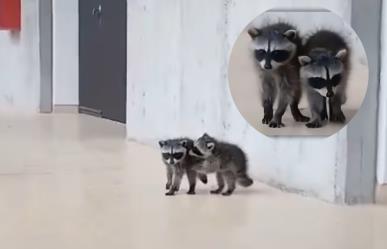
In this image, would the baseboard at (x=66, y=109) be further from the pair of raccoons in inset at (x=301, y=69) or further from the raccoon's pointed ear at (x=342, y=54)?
the raccoon's pointed ear at (x=342, y=54)

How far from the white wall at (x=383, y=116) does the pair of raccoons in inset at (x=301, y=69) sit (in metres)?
0.28

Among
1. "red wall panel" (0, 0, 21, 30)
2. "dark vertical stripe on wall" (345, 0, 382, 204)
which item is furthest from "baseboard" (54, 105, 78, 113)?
"dark vertical stripe on wall" (345, 0, 382, 204)

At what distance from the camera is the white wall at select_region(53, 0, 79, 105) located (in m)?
5.92

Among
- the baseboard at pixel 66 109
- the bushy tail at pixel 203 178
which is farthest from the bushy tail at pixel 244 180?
the baseboard at pixel 66 109

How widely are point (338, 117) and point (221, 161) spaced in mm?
534

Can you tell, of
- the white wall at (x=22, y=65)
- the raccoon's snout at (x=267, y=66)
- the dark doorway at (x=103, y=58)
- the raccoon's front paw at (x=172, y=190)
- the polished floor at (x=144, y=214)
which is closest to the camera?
the polished floor at (x=144, y=214)

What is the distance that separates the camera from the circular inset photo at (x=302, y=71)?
1640 mm

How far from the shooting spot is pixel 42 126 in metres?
4.64

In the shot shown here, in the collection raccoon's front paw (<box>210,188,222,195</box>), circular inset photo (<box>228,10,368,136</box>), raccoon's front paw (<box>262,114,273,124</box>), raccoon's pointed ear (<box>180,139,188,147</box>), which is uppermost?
circular inset photo (<box>228,10,368,136</box>)

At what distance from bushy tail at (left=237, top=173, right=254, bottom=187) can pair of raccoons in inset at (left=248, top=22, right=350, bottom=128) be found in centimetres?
52

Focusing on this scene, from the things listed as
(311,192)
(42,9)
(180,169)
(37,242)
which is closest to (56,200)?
(180,169)

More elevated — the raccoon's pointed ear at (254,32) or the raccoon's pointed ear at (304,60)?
the raccoon's pointed ear at (254,32)

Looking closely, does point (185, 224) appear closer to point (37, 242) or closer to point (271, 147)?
point (37, 242)

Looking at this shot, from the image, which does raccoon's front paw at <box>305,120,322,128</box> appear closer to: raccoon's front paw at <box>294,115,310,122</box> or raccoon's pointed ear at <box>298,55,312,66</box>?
raccoon's front paw at <box>294,115,310,122</box>
